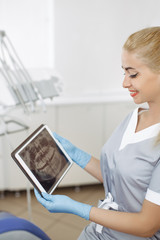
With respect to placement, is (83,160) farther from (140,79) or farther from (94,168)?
(140,79)

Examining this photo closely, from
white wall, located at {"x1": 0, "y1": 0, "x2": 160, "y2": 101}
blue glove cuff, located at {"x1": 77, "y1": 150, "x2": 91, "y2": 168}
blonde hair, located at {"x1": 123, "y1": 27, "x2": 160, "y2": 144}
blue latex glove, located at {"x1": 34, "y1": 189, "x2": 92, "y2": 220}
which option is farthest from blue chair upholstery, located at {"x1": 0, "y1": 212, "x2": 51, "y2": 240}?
white wall, located at {"x1": 0, "y1": 0, "x2": 160, "y2": 101}

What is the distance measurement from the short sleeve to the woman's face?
0.24 metres

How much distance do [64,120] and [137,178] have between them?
5.06ft

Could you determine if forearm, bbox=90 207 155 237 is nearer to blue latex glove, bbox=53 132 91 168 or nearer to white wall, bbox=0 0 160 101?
blue latex glove, bbox=53 132 91 168

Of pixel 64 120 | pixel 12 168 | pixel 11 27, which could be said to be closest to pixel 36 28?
pixel 11 27

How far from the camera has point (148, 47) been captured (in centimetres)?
85

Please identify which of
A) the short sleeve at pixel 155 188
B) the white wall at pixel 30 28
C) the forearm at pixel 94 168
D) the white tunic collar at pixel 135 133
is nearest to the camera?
the short sleeve at pixel 155 188

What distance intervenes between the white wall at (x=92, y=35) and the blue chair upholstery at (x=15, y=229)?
5.68 feet

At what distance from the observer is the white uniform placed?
87 cm

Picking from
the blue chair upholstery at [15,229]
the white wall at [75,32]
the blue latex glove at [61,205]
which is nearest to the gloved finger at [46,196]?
the blue latex glove at [61,205]

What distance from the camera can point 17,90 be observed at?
56.9 inches

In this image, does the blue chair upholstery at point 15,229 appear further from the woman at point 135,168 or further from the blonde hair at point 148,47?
the blonde hair at point 148,47

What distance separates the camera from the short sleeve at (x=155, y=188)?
0.80 meters

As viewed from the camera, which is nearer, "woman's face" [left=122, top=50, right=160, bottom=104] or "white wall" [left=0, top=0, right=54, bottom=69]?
"woman's face" [left=122, top=50, right=160, bottom=104]
